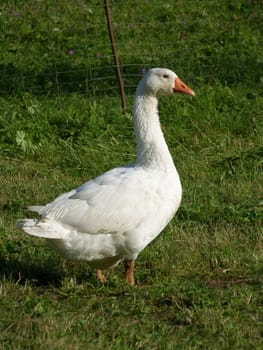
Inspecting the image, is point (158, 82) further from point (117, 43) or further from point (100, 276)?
point (117, 43)

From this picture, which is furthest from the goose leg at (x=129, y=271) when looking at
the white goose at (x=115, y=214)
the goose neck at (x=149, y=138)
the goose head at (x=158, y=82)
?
the goose head at (x=158, y=82)

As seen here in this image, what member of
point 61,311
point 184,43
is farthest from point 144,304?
point 184,43

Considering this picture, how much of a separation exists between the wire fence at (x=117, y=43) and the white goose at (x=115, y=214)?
5.41 meters

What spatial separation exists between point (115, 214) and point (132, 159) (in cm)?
354

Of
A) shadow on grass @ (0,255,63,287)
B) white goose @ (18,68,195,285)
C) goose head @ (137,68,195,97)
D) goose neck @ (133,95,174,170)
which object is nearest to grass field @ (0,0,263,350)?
shadow on grass @ (0,255,63,287)

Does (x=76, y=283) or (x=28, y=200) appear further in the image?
(x=28, y=200)

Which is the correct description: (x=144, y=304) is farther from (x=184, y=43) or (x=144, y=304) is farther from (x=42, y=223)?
(x=184, y=43)

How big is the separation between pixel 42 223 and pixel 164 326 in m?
1.13

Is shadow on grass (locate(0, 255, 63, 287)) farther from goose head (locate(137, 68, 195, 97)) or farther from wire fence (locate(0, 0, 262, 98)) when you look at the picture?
wire fence (locate(0, 0, 262, 98))

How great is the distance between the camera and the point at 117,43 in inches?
557

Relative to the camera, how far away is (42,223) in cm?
593

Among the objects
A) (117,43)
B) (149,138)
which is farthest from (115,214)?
(117,43)

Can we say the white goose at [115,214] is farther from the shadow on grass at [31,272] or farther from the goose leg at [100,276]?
the shadow on grass at [31,272]

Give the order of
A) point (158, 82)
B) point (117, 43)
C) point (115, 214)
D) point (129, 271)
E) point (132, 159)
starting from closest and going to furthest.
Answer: point (115, 214), point (129, 271), point (158, 82), point (132, 159), point (117, 43)
